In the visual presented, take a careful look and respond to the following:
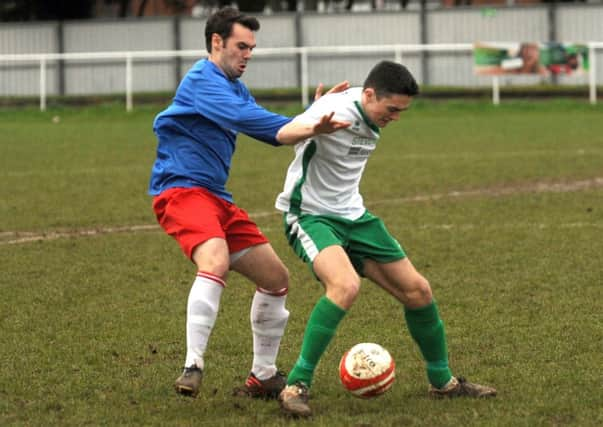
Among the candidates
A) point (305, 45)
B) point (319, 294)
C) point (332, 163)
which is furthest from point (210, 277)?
point (305, 45)

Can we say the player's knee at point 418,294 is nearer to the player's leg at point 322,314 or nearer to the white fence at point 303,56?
the player's leg at point 322,314

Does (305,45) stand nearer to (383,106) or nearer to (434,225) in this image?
(434,225)

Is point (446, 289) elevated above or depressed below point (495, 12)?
below

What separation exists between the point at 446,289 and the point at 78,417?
13.3 ft

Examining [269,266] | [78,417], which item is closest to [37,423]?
[78,417]

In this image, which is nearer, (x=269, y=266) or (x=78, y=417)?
(x=78, y=417)

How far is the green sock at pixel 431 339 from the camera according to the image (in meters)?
6.40

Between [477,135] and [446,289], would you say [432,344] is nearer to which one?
[446,289]

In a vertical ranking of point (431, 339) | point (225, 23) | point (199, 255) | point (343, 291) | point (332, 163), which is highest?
point (225, 23)

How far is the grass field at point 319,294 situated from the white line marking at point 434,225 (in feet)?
0.10

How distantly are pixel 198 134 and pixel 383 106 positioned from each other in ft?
3.36

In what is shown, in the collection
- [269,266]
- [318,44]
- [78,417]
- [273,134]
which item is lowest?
[78,417]

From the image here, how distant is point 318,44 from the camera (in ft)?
120

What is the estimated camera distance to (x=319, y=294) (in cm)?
949
